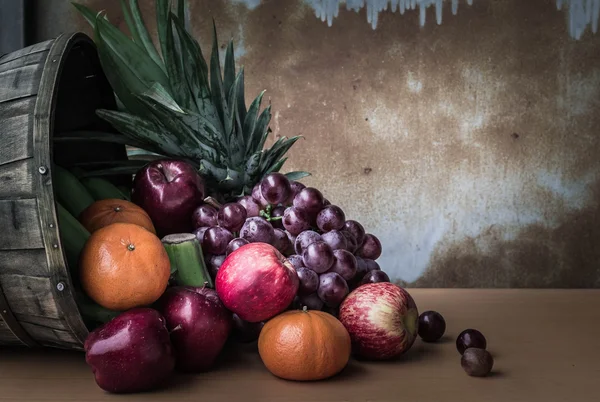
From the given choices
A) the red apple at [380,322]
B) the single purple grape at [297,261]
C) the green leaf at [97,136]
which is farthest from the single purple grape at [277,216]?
the green leaf at [97,136]

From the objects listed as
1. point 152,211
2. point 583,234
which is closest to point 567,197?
point 583,234

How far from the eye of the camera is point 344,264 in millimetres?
1118

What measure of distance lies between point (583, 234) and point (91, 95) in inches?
74.3

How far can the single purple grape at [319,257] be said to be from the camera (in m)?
1.09

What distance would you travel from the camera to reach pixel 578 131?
2396 millimetres

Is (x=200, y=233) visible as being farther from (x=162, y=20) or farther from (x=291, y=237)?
(x=162, y=20)

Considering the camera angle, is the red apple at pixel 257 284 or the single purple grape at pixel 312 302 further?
the single purple grape at pixel 312 302

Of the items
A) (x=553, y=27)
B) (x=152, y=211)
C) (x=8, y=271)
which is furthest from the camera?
(x=553, y=27)

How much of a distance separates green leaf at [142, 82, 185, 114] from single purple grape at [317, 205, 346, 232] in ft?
1.07

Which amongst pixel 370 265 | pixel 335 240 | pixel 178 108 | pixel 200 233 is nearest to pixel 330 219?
pixel 335 240

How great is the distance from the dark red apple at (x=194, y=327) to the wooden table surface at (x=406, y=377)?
3cm

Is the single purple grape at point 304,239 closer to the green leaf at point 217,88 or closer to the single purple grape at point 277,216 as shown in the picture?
the single purple grape at point 277,216

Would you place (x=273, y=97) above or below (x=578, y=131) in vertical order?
above

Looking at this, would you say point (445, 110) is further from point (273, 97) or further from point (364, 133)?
point (273, 97)
